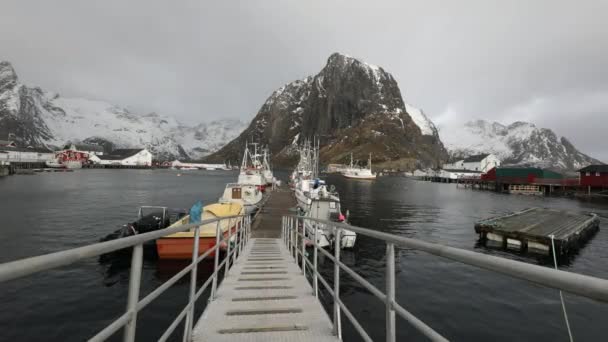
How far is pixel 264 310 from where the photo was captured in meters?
5.79

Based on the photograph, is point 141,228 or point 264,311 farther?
point 141,228

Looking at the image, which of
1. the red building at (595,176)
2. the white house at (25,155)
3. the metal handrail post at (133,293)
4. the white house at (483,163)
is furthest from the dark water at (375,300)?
the white house at (483,163)

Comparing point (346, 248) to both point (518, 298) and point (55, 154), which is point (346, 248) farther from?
point (55, 154)

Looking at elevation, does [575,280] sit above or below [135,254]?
above

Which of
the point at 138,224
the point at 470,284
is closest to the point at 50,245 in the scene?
the point at 138,224

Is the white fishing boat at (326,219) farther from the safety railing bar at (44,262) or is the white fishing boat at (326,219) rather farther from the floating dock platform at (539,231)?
the safety railing bar at (44,262)

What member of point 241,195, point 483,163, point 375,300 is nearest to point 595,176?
point 241,195

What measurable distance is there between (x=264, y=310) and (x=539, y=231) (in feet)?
83.8

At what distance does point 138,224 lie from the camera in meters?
19.8

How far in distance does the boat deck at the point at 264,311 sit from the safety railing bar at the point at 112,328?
249cm

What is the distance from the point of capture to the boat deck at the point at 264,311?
4.93m

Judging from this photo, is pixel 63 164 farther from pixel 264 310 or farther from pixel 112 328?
pixel 112 328

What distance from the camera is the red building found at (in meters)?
66.5

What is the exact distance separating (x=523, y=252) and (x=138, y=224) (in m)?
26.3
